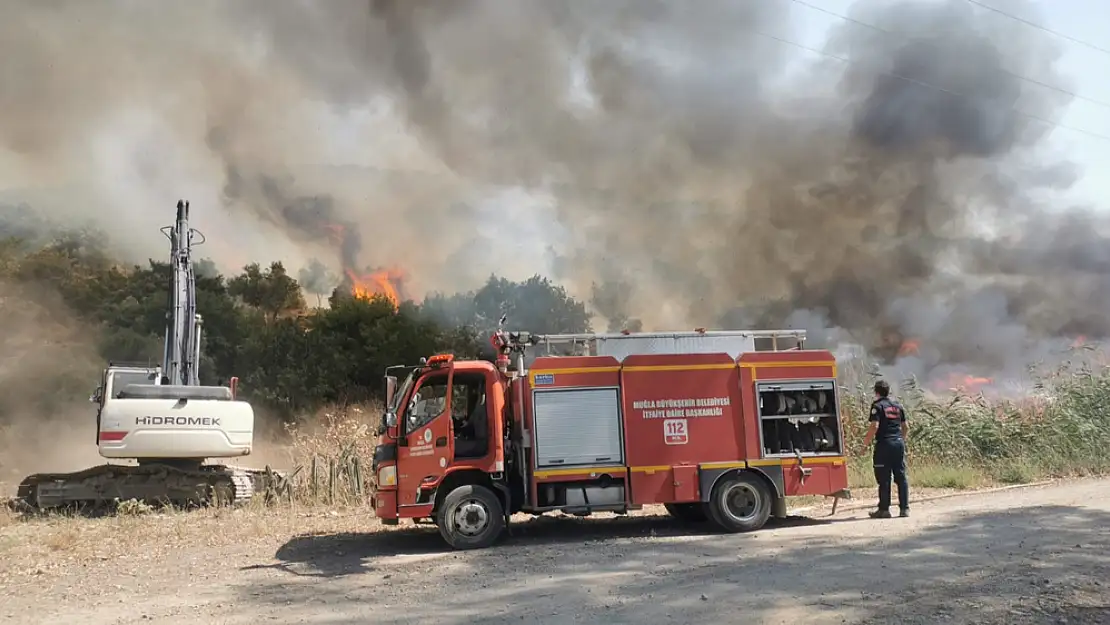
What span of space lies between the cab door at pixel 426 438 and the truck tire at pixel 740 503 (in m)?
3.44

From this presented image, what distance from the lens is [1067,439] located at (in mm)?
15555

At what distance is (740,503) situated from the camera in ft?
33.3

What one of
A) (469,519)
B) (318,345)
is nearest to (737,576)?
(469,519)

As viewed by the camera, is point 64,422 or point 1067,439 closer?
point 1067,439

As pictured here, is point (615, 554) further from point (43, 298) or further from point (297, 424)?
point (43, 298)

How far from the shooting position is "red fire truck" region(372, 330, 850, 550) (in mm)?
9617

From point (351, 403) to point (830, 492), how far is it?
19.8m

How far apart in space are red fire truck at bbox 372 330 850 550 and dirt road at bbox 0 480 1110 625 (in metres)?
0.56

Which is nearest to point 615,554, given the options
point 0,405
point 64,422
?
point 64,422

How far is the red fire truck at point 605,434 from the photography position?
962cm

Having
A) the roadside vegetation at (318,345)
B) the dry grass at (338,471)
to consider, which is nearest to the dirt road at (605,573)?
the dry grass at (338,471)

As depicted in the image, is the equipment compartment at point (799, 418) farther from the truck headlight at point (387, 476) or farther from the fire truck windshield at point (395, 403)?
the truck headlight at point (387, 476)

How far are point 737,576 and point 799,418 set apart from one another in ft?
11.7

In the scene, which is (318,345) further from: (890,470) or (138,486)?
(890,470)
